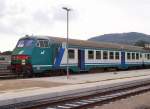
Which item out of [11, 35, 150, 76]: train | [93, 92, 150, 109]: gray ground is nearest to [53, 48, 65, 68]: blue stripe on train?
[11, 35, 150, 76]: train

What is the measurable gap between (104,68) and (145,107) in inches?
1025

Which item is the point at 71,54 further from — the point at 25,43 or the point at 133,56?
the point at 133,56

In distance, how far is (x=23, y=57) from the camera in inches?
1204

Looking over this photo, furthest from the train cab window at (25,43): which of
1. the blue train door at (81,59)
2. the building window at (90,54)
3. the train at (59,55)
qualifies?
the building window at (90,54)

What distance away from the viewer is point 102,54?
1555 inches

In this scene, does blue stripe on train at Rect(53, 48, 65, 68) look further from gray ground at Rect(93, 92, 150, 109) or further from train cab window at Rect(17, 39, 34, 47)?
gray ground at Rect(93, 92, 150, 109)

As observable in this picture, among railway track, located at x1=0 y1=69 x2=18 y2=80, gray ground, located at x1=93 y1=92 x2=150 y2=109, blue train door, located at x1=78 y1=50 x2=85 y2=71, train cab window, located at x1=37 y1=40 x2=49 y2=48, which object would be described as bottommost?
gray ground, located at x1=93 y1=92 x2=150 y2=109

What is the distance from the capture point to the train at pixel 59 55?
30.6 m

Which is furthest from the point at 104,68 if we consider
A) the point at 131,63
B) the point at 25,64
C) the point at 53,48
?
the point at 25,64

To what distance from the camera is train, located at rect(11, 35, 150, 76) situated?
30562 mm

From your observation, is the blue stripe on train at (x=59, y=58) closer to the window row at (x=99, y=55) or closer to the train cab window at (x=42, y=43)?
the window row at (x=99, y=55)

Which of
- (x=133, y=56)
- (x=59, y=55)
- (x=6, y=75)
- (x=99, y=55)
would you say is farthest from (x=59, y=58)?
(x=133, y=56)

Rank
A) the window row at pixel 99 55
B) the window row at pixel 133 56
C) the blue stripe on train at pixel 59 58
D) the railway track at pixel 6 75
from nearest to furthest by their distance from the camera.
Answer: the railway track at pixel 6 75
the blue stripe on train at pixel 59 58
the window row at pixel 99 55
the window row at pixel 133 56

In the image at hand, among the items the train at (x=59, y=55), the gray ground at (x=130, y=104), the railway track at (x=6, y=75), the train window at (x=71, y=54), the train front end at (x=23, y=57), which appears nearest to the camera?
the gray ground at (x=130, y=104)
